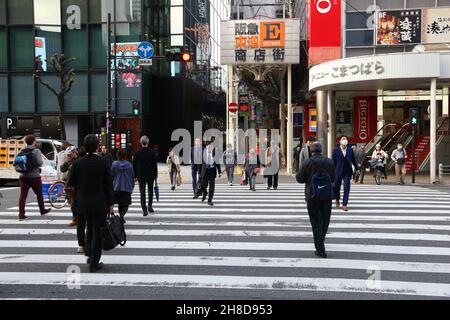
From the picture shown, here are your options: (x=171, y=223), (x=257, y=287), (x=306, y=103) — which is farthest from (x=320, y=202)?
(x=306, y=103)

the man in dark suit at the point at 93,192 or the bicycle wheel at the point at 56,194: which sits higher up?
the man in dark suit at the point at 93,192

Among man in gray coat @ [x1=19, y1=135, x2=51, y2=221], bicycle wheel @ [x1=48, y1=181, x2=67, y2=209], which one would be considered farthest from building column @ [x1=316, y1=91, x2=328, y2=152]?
man in gray coat @ [x1=19, y1=135, x2=51, y2=221]

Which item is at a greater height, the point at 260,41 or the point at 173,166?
the point at 260,41

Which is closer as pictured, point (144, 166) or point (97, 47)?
point (144, 166)

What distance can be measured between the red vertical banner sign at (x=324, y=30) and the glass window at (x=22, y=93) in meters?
19.1

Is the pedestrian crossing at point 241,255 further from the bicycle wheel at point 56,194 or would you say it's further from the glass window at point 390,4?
the glass window at point 390,4

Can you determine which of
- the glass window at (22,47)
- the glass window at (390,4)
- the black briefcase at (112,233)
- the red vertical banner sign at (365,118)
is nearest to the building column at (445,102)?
the red vertical banner sign at (365,118)

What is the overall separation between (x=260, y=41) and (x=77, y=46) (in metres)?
14.1

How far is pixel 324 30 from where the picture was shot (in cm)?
2688

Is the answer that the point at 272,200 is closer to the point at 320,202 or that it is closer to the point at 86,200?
the point at 320,202

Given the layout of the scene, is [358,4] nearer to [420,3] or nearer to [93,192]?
[420,3]

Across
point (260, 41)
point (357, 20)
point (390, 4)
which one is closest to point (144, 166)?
point (260, 41)

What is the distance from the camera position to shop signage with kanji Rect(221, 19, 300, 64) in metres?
26.2

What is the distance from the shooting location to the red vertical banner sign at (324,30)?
26.7 metres
